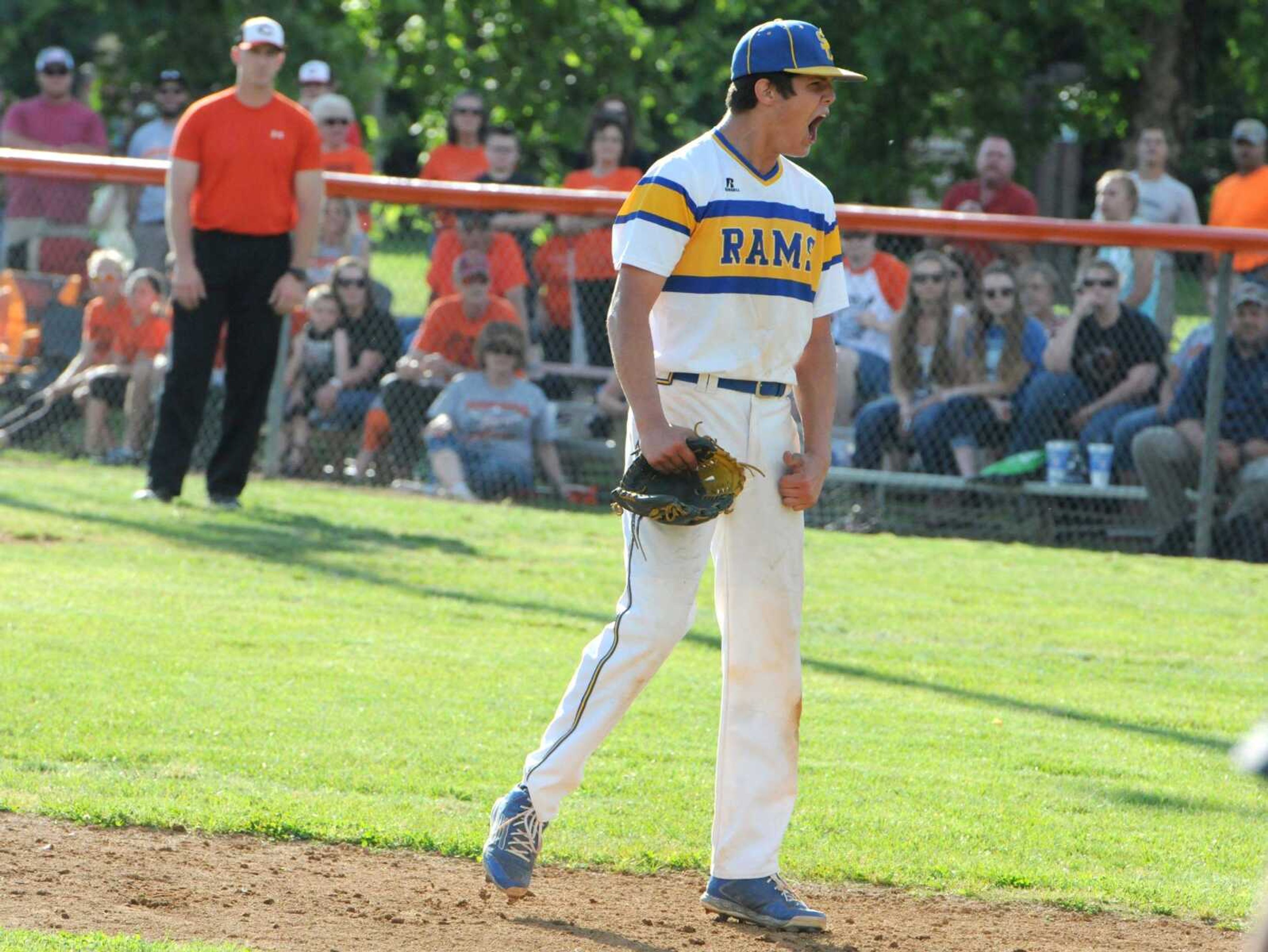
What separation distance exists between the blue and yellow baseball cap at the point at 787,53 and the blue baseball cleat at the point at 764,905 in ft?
6.45

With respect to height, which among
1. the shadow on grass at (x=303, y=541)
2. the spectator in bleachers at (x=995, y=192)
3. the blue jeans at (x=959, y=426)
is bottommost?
the shadow on grass at (x=303, y=541)

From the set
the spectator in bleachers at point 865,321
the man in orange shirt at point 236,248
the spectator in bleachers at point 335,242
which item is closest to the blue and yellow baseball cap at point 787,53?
the man in orange shirt at point 236,248

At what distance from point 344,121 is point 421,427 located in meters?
3.12

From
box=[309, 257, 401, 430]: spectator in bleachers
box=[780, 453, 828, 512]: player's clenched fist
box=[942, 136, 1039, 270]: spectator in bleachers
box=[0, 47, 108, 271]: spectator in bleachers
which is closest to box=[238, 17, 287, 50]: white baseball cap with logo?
box=[309, 257, 401, 430]: spectator in bleachers

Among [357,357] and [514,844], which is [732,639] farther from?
[357,357]

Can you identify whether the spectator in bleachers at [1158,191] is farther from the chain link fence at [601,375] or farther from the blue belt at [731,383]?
the blue belt at [731,383]

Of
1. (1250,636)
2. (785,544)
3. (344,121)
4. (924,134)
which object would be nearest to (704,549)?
(785,544)

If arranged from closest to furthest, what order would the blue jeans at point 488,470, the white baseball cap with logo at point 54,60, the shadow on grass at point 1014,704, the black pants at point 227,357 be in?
1. the shadow on grass at point 1014,704
2. the black pants at point 227,357
3. the blue jeans at point 488,470
4. the white baseball cap with logo at point 54,60

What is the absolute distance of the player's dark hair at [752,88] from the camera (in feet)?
14.9

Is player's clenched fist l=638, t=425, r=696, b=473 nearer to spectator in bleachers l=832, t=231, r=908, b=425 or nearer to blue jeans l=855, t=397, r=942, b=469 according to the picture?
spectator in bleachers l=832, t=231, r=908, b=425

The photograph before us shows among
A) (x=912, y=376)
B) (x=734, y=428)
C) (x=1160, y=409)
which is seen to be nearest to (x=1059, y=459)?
(x=1160, y=409)

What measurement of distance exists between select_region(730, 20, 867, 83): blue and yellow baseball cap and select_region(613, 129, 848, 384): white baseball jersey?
192 mm

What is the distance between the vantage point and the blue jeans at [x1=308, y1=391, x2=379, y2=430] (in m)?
11.9

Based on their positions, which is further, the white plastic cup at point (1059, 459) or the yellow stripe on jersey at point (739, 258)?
the white plastic cup at point (1059, 459)
